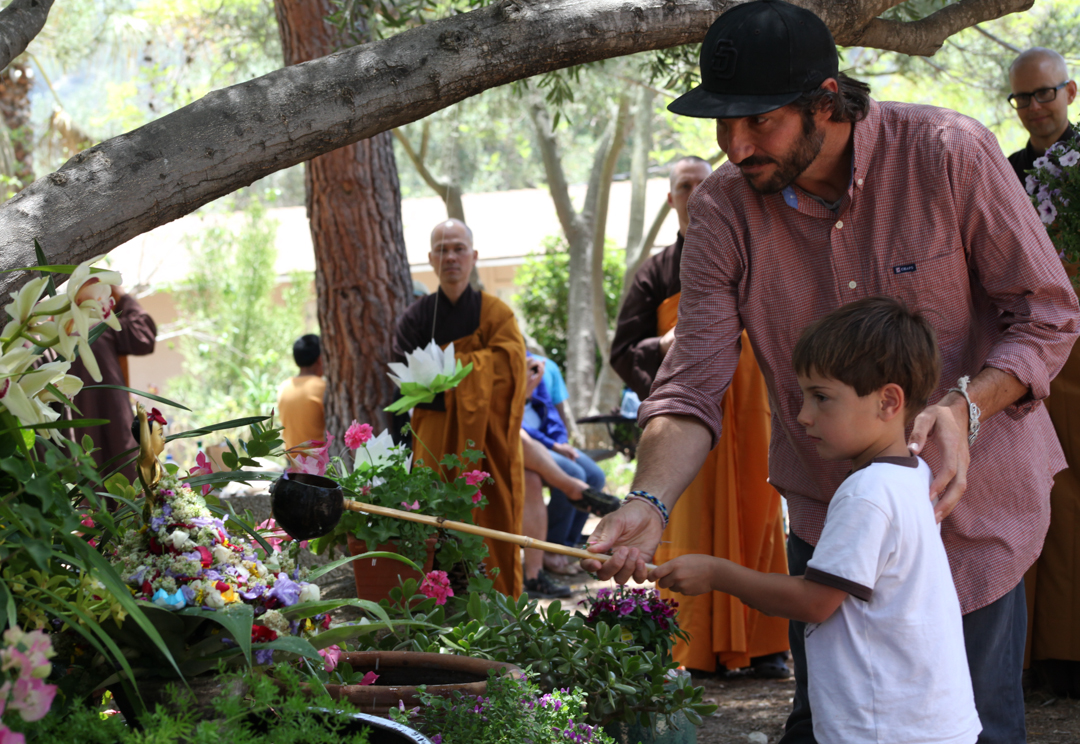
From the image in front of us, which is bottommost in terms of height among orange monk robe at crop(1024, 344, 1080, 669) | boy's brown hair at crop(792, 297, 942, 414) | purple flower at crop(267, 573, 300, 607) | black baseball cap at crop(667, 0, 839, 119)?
orange monk robe at crop(1024, 344, 1080, 669)

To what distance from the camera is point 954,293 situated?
6.37ft

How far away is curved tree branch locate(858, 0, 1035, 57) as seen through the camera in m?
2.45

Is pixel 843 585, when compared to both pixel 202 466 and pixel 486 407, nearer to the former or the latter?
pixel 202 466

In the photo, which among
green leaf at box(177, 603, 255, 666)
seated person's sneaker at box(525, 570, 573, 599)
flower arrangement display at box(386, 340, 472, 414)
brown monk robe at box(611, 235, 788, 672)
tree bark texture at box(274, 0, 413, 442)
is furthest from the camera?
seated person's sneaker at box(525, 570, 573, 599)

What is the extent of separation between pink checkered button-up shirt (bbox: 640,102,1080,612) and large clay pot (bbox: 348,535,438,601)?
1.07 m

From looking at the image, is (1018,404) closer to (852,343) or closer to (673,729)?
(852,343)

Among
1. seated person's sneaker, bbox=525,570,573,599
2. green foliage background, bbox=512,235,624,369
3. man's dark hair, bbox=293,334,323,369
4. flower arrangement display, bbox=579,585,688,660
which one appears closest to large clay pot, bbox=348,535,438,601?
flower arrangement display, bbox=579,585,688,660

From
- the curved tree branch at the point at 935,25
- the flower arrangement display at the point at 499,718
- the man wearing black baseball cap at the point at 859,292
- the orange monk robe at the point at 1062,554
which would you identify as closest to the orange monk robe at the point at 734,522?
the orange monk robe at the point at 1062,554

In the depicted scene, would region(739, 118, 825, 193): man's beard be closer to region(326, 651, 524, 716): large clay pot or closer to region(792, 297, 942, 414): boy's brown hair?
region(792, 297, 942, 414): boy's brown hair

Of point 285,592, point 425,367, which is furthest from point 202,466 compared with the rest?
point 425,367

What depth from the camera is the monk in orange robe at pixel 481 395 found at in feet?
15.1

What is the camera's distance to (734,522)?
418 centimetres

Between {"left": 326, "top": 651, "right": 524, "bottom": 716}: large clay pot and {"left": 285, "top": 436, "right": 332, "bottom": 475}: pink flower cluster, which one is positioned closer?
{"left": 326, "top": 651, "right": 524, "bottom": 716}: large clay pot

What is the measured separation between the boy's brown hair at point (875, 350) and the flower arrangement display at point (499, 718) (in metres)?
0.73
